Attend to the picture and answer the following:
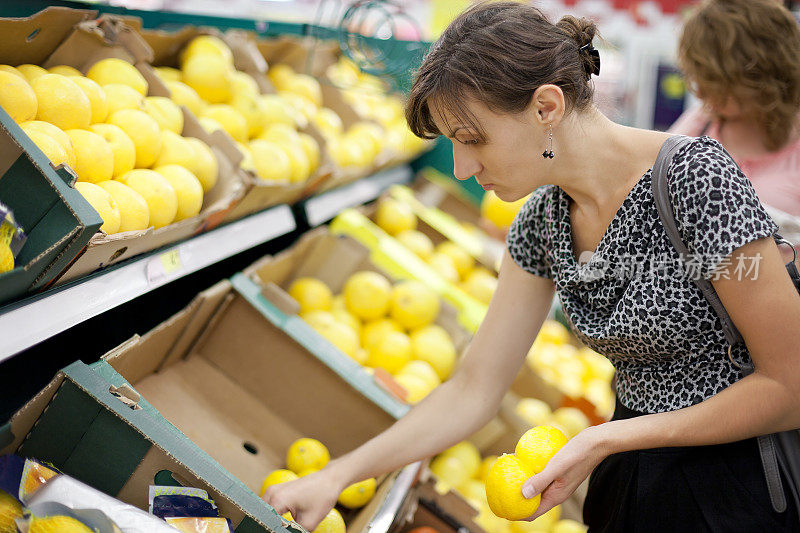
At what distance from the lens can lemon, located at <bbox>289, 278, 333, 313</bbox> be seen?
2.60 metres

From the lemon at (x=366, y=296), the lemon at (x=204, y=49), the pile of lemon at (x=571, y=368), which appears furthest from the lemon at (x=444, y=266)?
the lemon at (x=204, y=49)

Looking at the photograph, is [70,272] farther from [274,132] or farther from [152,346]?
[274,132]

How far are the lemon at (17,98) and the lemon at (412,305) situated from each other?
1.52 meters

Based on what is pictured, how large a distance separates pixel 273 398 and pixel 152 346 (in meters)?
0.43

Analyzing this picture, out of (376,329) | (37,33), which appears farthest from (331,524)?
(37,33)

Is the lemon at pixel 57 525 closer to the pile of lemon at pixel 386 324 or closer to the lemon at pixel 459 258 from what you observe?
the pile of lemon at pixel 386 324

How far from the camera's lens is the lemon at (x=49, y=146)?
146cm

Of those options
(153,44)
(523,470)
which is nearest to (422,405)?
(523,470)

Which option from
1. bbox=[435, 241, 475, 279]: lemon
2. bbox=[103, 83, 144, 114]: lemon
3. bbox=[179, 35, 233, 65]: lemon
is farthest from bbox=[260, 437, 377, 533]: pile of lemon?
bbox=[435, 241, 475, 279]: lemon

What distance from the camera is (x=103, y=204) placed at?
1514 mm

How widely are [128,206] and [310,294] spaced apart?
1.07 meters

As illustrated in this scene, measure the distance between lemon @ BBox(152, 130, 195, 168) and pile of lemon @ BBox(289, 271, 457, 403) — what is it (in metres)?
0.78

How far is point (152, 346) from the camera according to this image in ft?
5.96

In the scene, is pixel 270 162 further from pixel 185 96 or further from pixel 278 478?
pixel 278 478
